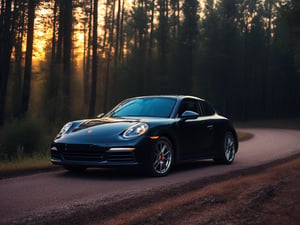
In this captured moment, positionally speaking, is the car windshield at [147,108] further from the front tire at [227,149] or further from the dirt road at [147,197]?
the front tire at [227,149]

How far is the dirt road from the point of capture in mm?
5270

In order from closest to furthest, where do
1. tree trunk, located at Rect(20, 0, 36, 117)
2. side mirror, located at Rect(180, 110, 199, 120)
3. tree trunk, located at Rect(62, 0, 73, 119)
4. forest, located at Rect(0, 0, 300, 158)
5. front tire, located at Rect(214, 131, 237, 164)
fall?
side mirror, located at Rect(180, 110, 199, 120), front tire, located at Rect(214, 131, 237, 164), tree trunk, located at Rect(20, 0, 36, 117), tree trunk, located at Rect(62, 0, 73, 119), forest, located at Rect(0, 0, 300, 158)

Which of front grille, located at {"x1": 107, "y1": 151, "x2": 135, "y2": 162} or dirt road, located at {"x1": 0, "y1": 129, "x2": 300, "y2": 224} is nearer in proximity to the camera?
dirt road, located at {"x1": 0, "y1": 129, "x2": 300, "y2": 224}

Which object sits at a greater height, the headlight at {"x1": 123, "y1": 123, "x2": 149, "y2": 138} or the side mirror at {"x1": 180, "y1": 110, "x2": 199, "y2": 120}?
the side mirror at {"x1": 180, "y1": 110, "x2": 199, "y2": 120}

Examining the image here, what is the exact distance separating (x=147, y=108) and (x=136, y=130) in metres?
1.43

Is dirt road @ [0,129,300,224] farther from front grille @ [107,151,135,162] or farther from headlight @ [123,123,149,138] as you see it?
headlight @ [123,123,149,138]

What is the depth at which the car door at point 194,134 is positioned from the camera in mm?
9539

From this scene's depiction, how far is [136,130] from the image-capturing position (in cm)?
853

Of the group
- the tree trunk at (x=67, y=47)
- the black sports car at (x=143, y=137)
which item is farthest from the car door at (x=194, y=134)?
the tree trunk at (x=67, y=47)

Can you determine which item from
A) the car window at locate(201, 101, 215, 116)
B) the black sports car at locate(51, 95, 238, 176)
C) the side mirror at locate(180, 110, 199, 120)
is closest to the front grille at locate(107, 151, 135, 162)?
the black sports car at locate(51, 95, 238, 176)

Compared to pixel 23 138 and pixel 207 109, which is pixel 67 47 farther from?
pixel 207 109

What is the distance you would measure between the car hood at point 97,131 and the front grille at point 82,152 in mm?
110

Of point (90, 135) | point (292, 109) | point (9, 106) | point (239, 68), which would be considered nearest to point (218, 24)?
point (239, 68)

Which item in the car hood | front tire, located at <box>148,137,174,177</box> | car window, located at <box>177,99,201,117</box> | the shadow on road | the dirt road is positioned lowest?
the shadow on road
